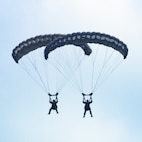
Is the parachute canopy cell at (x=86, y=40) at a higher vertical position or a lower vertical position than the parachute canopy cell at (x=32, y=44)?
lower

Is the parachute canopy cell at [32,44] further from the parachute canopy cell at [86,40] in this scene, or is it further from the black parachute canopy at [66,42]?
the parachute canopy cell at [86,40]

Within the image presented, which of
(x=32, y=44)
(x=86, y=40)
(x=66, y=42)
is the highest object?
(x=32, y=44)

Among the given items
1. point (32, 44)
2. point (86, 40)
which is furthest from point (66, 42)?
point (32, 44)

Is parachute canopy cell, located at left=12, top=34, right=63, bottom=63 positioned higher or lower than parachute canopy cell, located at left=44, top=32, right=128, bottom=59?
higher

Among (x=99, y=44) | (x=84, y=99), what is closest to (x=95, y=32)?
(x=99, y=44)

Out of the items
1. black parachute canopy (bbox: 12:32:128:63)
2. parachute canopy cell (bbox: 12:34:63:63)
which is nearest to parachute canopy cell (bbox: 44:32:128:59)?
black parachute canopy (bbox: 12:32:128:63)

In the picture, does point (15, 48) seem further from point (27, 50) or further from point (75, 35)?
point (75, 35)

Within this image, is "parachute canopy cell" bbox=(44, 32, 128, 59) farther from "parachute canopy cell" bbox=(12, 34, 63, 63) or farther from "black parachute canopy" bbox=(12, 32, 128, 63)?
"parachute canopy cell" bbox=(12, 34, 63, 63)

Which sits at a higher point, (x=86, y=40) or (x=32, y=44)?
(x=32, y=44)

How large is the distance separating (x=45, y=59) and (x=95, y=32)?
4907 millimetres

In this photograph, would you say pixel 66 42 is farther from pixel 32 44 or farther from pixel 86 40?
pixel 32 44

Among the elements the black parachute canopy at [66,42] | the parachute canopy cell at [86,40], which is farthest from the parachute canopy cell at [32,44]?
the parachute canopy cell at [86,40]

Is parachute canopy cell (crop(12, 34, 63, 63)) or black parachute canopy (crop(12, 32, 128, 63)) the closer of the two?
black parachute canopy (crop(12, 32, 128, 63))

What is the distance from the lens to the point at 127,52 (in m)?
78.7
